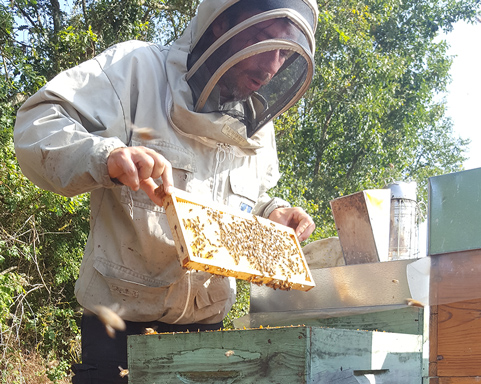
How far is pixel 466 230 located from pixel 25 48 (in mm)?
7128

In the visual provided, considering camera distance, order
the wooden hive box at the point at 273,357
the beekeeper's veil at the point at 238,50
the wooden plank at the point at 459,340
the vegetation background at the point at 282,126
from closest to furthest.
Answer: the wooden hive box at the point at 273,357 → the wooden plank at the point at 459,340 → the beekeeper's veil at the point at 238,50 → the vegetation background at the point at 282,126

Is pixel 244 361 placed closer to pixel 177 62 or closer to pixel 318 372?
pixel 318 372

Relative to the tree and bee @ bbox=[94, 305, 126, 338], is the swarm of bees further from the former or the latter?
the tree

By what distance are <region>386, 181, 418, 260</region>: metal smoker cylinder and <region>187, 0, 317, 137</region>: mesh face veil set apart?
3.30ft

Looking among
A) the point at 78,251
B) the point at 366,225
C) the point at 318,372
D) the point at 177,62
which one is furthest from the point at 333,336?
the point at 78,251

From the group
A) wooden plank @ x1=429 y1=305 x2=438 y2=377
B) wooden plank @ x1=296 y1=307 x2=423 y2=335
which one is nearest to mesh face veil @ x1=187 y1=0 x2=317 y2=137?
wooden plank @ x1=296 y1=307 x2=423 y2=335

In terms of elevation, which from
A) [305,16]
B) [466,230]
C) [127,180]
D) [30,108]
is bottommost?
[466,230]

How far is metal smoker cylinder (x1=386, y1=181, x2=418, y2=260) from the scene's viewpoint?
2.78 m

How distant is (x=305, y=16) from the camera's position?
2273 millimetres

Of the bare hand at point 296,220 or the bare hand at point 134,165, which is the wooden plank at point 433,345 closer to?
the bare hand at point 296,220

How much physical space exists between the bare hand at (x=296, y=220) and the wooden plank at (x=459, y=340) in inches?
28.9

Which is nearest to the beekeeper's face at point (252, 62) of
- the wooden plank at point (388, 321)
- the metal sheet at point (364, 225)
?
the metal sheet at point (364, 225)

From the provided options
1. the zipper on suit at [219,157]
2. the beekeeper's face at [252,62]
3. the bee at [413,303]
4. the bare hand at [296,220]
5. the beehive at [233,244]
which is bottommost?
the bee at [413,303]

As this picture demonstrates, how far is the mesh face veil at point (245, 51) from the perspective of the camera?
2.10 metres
